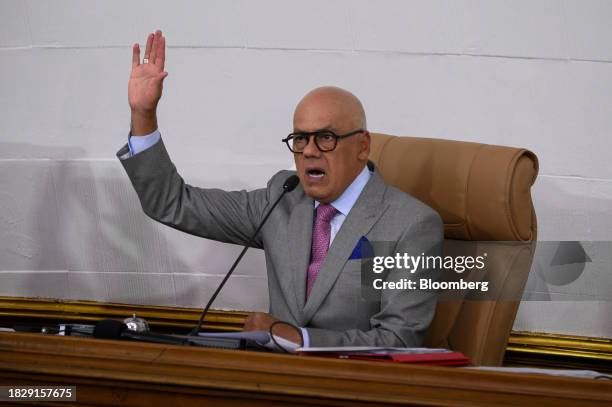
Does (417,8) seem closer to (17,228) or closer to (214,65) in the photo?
(214,65)

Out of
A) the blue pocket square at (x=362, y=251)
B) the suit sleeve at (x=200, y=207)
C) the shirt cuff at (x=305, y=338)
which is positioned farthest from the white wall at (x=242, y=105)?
the shirt cuff at (x=305, y=338)

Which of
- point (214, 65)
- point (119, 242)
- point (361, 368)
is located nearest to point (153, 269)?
point (119, 242)

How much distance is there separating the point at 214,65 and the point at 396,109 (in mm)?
580

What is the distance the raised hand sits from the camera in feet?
7.70

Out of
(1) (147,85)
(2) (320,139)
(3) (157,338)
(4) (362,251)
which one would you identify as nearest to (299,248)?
(4) (362,251)

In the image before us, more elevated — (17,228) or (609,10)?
(609,10)

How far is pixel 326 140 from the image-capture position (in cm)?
239

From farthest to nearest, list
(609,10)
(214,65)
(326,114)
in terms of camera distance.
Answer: (214,65), (609,10), (326,114)

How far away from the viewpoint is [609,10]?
2.83 metres

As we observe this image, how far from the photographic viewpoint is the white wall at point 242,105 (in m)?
2.88

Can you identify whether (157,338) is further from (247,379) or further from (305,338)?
(305,338)

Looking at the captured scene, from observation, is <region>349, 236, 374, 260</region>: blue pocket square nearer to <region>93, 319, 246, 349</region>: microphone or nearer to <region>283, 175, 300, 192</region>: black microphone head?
<region>283, 175, 300, 192</region>: black microphone head

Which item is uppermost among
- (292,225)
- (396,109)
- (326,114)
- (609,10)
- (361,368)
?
(609,10)

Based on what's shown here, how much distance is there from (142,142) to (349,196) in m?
0.51
